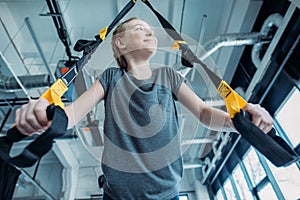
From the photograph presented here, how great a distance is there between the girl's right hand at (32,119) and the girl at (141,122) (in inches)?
4.8

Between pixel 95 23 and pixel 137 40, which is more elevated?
pixel 95 23

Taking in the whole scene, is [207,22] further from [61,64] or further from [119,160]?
[119,160]

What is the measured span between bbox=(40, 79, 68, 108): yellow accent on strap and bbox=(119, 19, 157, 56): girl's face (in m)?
0.27

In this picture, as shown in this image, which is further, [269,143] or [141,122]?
[141,122]

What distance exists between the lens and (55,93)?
464 mm

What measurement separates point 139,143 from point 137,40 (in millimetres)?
304

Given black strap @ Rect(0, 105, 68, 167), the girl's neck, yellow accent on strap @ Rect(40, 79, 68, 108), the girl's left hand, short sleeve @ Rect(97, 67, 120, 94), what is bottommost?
black strap @ Rect(0, 105, 68, 167)

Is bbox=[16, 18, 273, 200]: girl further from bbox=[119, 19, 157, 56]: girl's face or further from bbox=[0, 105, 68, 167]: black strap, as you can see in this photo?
bbox=[0, 105, 68, 167]: black strap

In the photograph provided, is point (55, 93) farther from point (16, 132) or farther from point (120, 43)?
point (120, 43)

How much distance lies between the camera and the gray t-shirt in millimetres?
571

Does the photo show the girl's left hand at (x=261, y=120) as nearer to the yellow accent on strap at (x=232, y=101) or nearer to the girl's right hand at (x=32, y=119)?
the yellow accent on strap at (x=232, y=101)

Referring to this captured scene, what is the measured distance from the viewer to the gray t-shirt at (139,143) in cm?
57


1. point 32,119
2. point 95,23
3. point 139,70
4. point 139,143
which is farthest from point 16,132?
point 95,23

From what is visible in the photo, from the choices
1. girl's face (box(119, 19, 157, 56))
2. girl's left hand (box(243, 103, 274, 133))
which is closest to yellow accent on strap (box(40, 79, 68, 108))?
girl's face (box(119, 19, 157, 56))
